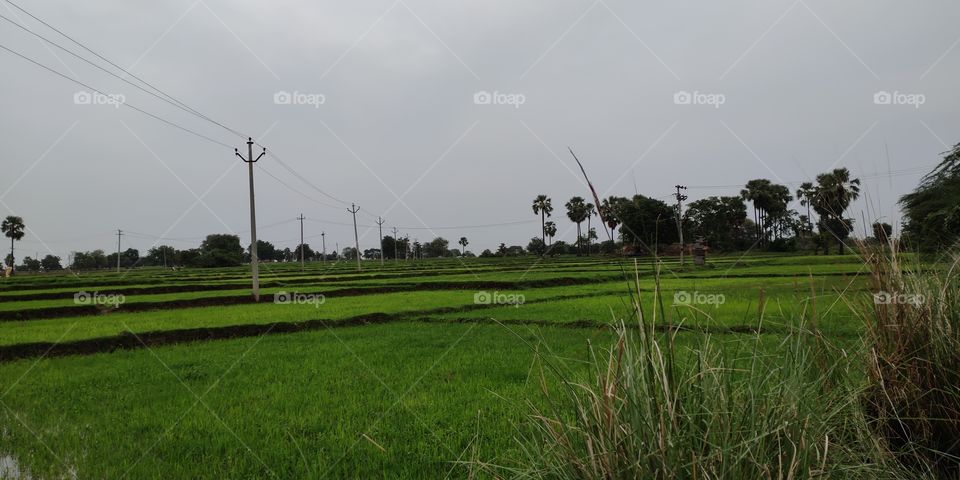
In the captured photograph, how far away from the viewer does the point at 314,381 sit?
789 centimetres

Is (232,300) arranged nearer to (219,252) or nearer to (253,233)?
(253,233)

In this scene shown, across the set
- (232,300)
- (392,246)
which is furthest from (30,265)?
A: (232,300)

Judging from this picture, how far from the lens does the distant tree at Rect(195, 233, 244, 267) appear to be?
9069cm

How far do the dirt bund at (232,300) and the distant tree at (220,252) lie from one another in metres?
72.8

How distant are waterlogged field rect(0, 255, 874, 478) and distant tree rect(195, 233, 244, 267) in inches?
3137

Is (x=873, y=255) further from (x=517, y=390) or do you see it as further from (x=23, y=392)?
(x=23, y=392)

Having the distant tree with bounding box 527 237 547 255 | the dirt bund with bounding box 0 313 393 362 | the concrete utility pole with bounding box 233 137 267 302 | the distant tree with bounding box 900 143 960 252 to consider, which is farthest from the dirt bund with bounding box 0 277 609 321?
the distant tree with bounding box 527 237 547 255

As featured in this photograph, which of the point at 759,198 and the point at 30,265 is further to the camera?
the point at 30,265

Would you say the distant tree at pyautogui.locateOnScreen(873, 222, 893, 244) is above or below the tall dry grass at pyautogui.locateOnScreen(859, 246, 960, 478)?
above

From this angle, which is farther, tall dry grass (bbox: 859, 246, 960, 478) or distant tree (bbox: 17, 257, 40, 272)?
distant tree (bbox: 17, 257, 40, 272)

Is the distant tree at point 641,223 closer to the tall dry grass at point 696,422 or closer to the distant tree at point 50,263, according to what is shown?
the tall dry grass at point 696,422

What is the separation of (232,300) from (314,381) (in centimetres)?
1942

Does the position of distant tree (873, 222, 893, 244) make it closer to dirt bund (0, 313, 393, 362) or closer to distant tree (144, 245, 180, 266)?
dirt bund (0, 313, 393, 362)

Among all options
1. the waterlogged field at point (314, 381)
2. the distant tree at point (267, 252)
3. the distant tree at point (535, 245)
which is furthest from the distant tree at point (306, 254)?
the waterlogged field at point (314, 381)
